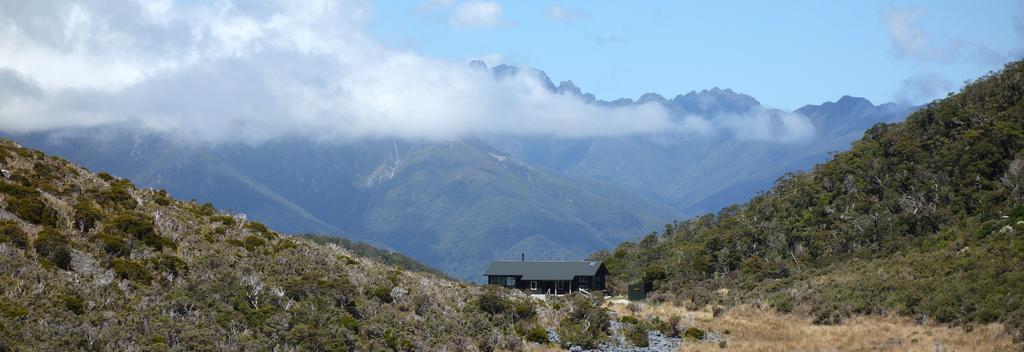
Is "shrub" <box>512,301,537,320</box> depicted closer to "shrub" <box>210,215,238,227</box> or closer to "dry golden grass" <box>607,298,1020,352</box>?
"dry golden grass" <box>607,298,1020,352</box>

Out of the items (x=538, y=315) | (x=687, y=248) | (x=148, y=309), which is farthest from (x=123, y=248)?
(x=687, y=248)

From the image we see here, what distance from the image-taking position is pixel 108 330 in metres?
26.7

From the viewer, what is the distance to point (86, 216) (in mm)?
34625

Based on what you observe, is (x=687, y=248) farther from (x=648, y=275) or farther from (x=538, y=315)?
(x=538, y=315)

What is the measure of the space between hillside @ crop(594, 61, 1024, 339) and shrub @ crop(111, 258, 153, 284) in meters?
31.4

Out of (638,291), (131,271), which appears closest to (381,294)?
(131,271)

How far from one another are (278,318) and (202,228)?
10.6 meters

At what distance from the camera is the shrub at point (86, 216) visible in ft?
113

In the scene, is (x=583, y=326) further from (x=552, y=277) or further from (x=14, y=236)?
(x=552, y=277)

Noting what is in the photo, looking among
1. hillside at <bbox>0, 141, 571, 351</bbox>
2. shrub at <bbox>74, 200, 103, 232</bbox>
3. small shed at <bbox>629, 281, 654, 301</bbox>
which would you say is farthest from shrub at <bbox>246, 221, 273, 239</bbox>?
small shed at <bbox>629, 281, 654, 301</bbox>

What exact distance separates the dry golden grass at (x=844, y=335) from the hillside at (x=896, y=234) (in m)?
1.09

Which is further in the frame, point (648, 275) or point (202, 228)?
point (648, 275)

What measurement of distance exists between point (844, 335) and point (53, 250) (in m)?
31.2

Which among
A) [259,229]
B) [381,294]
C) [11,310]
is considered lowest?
[11,310]
